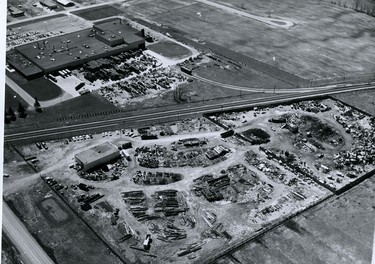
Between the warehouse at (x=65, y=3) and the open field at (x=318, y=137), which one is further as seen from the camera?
the warehouse at (x=65, y=3)

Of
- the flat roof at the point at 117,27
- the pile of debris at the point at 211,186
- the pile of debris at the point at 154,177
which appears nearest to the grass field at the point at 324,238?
the pile of debris at the point at 211,186

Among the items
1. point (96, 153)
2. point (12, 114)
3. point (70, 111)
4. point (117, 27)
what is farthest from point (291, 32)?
point (12, 114)

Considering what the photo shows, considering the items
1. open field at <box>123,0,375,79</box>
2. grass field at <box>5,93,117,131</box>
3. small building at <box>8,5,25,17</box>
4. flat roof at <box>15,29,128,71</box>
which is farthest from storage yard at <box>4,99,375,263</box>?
small building at <box>8,5,25,17</box>

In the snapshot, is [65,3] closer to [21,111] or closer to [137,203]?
[21,111]

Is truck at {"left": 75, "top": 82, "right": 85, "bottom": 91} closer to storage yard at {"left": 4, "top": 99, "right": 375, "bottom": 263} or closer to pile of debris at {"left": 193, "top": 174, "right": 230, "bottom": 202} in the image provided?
storage yard at {"left": 4, "top": 99, "right": 375, "bottom": 263}

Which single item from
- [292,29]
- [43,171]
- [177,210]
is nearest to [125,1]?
[292,29]

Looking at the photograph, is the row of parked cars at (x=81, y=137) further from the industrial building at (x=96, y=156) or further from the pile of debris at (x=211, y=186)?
the pile of debris at (x=211, y=186)

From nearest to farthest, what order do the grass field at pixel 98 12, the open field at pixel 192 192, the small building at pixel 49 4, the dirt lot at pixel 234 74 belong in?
1. the open field at pixel 192 192
2. the dirt lot at pixel 234 74
3. the grass field at pixel 98 12
4. the small building at pixel 49 4
